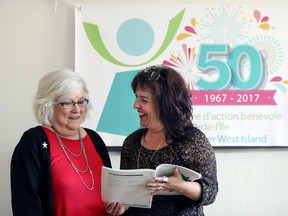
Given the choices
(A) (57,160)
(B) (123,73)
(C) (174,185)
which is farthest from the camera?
(B) (123,73)

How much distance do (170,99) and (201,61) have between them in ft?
3.05

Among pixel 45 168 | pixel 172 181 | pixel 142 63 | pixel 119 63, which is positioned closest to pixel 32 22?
pixel 119 63

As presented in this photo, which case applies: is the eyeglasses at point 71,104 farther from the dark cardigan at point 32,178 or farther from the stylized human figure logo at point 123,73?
the stylized human figure logo at point 123,73

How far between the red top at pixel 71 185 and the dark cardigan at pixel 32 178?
42 millimetres

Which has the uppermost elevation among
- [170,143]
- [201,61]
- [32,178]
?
[201,61]

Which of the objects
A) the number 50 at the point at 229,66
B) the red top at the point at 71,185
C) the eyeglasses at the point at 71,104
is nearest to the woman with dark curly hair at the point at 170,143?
the red top at the point at 71,185

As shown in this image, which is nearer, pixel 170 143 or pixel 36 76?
pixel 170 143

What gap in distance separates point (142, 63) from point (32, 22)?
80 centimetres

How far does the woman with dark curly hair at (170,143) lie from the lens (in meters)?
1.24

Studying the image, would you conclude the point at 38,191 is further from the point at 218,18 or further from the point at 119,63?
the point at 218,18

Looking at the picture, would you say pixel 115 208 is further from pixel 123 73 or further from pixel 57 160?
pixel 123 73

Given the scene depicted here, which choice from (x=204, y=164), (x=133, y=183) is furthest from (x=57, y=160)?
(x=204, y=164)

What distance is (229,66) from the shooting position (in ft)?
7.08

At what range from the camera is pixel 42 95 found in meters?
1.40
